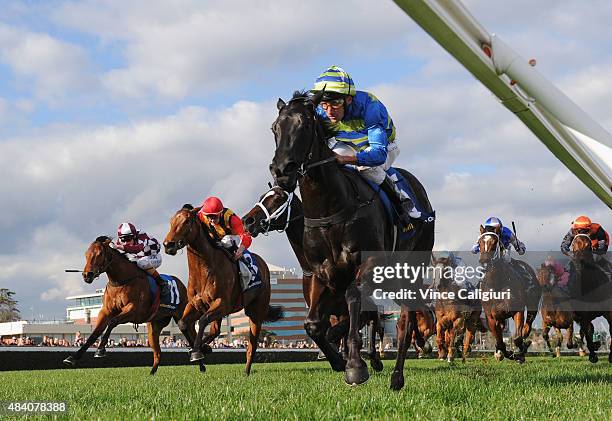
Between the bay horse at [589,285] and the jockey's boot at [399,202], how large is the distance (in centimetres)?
840

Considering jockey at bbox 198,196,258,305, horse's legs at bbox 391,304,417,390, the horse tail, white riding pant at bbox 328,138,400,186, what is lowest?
horse's legs at bbox 391,304,417,390

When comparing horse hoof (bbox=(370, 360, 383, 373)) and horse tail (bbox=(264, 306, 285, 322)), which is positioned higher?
horse tail (bbox=(264, 306, 285, 322))

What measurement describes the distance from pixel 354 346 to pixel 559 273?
12163 mm

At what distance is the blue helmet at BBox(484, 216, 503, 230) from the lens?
50.2 ft

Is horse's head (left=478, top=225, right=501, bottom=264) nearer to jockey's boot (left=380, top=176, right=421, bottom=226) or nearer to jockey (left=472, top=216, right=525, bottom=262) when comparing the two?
jockey (left=472, top=216, right=525, bottom=262)

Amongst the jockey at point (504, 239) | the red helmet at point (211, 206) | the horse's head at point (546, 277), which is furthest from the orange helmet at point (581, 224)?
the red helmet at point (211, 206)

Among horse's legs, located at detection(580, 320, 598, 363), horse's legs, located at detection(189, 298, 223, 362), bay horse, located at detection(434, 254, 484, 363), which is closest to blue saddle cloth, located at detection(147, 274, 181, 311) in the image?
horse's legs, located at detection(189, 298, 223, 362)

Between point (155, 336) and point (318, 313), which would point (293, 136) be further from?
point (155, 336)

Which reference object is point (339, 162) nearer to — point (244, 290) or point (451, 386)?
point (451, 386)

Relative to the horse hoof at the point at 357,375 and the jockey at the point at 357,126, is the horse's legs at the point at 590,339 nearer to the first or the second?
the jockey at the point at 357,126

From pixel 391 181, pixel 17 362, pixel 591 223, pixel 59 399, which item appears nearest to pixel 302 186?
pixel 391 181

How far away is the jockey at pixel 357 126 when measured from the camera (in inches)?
269

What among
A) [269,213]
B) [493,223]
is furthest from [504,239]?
[269,213]

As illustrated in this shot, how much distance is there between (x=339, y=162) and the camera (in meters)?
6.69
